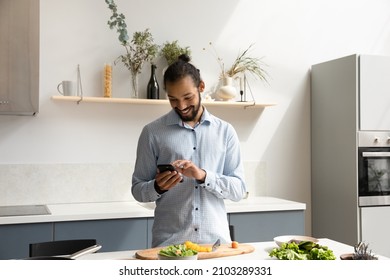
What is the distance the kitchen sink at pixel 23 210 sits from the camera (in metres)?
3.36

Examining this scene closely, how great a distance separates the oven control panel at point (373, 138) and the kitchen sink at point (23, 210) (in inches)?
98.1

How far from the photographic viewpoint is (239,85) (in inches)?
176

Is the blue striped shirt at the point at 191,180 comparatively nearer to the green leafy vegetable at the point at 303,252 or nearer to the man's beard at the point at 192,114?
the man's beard at the point at 192,114

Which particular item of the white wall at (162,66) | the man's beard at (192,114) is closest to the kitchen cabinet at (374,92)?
the white wall at (162,66)

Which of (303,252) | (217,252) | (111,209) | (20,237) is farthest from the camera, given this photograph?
(111,209)

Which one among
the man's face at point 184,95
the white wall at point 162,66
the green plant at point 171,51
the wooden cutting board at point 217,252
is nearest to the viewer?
the wooden cutting board at point 217,252

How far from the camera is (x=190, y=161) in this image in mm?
2268

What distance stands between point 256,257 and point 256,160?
8.11ft

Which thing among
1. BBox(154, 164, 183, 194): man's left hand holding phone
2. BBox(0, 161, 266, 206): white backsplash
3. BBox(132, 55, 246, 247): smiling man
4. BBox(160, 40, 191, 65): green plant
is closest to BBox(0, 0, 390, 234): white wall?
BBox(0, 161, 266, 206): white backsplash

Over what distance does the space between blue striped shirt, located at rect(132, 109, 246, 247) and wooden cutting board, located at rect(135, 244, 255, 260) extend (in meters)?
0.18

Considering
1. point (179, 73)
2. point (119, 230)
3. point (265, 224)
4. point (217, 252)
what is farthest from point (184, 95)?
point (265, 224)

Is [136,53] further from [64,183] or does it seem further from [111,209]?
[111,209]

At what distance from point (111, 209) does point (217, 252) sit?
1659mm
